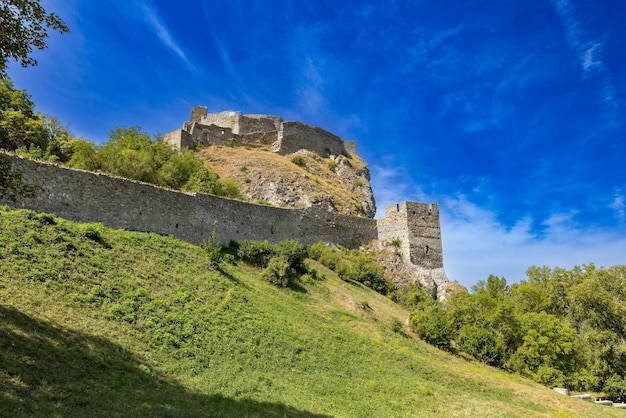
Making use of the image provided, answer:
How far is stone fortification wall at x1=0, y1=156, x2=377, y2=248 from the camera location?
16766 mm

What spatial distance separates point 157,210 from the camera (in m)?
20.9

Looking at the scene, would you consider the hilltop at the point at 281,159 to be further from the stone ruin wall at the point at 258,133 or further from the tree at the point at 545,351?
the tree at the point at 545,351

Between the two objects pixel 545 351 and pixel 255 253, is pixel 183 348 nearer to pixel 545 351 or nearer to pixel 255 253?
pixel 255 253

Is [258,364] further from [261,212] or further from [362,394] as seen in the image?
[261,212]

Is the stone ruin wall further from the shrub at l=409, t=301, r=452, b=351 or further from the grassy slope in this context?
the shrub at l=409, t=301, r=452, b=351

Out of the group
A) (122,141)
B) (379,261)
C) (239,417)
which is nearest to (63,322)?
(239,417)

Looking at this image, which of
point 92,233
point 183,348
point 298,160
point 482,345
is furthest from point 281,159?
point 183,348

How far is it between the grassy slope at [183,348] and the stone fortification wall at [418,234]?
12393mm

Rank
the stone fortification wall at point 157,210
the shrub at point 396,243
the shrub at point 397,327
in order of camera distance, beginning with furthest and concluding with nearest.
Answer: the shrub at point 396,243, the shrub at point 397,327, the stone fortification wall at point 157,210

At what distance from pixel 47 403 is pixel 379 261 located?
89.5 ft

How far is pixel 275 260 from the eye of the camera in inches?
911

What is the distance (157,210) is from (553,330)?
79.5 feet

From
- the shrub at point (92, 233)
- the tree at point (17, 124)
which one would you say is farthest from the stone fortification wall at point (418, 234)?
the tree at point (17, 124)

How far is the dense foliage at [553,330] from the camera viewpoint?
Answer: 25016mm
